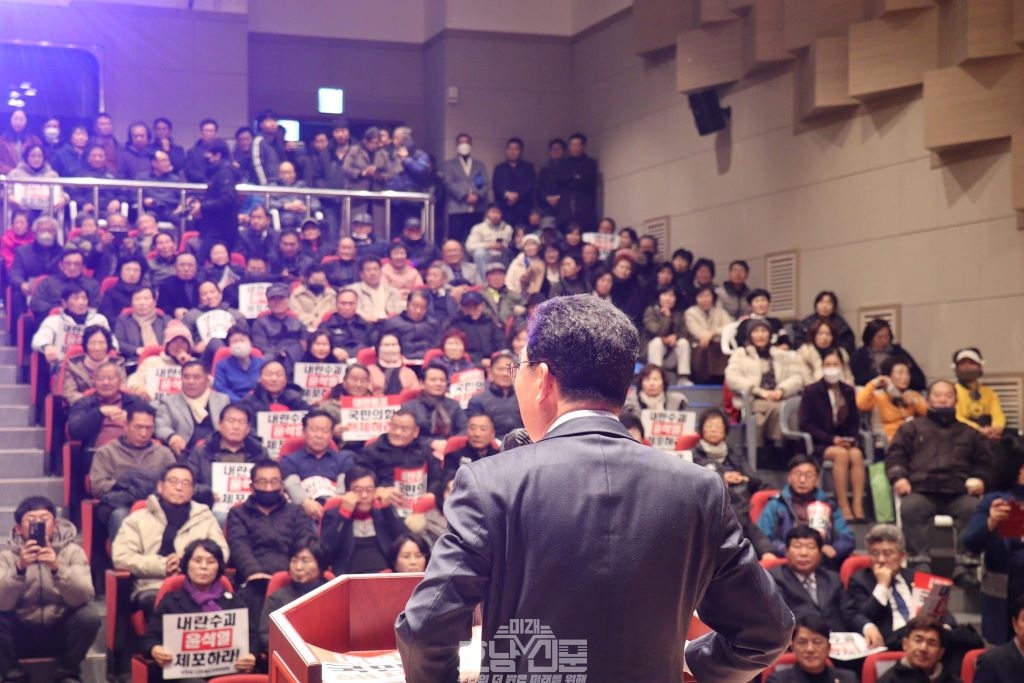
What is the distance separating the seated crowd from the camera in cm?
588

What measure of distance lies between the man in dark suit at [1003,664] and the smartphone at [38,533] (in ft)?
13.0

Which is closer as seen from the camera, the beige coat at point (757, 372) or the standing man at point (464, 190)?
the beige coat at point (757, 372)

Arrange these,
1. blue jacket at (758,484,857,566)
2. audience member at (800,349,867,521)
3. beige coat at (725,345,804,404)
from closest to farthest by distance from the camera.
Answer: blue jacket at (758,484,857,566), audience member at (800,349,867,521), beige coat at (725,345,804,404)

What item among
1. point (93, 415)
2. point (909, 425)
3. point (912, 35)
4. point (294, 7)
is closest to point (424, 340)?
point (93, 415)

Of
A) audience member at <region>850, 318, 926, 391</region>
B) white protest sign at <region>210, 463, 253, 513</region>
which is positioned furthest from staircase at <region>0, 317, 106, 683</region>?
audience member at <region>850, 318, 926, 391</region>

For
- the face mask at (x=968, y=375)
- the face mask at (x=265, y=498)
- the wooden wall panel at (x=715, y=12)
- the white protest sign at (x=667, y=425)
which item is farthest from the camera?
the wooden wall panel at (x=715, y=12)

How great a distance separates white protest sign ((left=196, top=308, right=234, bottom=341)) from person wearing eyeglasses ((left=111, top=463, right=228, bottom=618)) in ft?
8.51

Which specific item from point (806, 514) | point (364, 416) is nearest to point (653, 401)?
point (806, 514)

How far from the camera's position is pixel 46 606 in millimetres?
5410

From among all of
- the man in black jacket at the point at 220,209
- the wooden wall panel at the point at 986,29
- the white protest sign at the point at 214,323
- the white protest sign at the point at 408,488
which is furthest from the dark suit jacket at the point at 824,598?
the man in black jacket at the point at 220,209

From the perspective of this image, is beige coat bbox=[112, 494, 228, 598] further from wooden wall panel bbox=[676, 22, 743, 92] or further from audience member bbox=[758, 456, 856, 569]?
wooden wall panel bbox=[676, 22, 743, 92]

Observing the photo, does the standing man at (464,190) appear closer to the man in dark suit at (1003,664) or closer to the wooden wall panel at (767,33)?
the wooden wall panel at (767,33)

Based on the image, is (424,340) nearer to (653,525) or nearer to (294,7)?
(294,7)

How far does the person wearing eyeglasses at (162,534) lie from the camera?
566 centimetres
